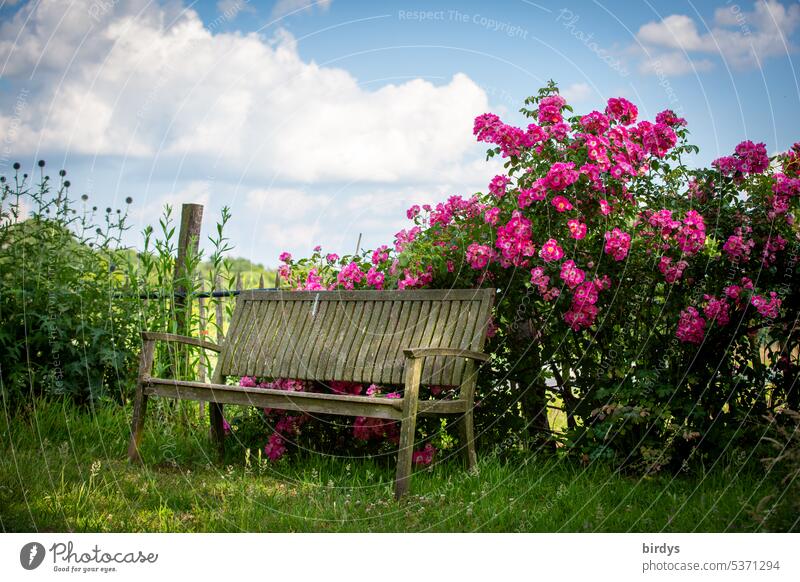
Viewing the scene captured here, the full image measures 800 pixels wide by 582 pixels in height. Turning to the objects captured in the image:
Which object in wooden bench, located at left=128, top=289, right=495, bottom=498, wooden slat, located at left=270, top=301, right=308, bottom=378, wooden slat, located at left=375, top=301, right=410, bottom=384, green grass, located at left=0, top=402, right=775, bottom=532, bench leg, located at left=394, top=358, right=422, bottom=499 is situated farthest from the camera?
wooden slat, located at left=270, top=301, right=308, bottom=378

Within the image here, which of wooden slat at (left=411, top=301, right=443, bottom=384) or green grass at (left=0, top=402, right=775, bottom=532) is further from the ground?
wooden slat at (left=411, top=301, right=443, bottom=384)

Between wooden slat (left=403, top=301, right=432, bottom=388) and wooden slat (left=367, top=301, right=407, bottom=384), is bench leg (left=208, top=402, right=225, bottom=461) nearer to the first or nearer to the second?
wooden slat (left=367, top=301, right=407, bottom=384)

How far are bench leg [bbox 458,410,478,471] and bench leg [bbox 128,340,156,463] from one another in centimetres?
194

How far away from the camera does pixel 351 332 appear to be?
16.0 feet

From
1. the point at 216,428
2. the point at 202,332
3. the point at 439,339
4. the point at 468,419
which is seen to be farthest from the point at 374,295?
the point at 202,332

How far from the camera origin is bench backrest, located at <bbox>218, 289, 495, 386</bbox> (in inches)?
177

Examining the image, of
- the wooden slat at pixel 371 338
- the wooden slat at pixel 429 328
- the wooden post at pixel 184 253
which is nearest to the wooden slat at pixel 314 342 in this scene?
the wooden slat at pixel 371 338

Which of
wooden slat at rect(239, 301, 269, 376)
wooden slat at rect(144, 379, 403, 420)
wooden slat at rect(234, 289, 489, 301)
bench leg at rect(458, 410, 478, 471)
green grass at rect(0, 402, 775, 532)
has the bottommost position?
green grass at rect(0, 402, 775, 532)

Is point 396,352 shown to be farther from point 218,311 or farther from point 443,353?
point 218,311

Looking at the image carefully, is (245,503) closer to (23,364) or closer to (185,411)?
(185,411)

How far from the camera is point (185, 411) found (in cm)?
561

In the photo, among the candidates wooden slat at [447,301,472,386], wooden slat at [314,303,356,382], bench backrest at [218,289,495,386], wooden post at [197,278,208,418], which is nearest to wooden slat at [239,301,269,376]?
bench backrest at [218,289,495,386]
